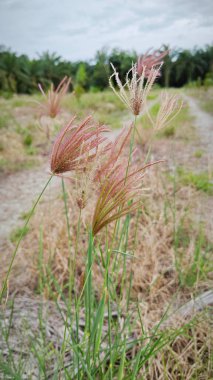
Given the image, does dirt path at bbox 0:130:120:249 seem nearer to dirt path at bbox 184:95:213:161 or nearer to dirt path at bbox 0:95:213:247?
dirt path at bbox 0:95:213:247

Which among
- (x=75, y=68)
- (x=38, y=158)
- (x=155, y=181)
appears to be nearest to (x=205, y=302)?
(x=155, y=181)

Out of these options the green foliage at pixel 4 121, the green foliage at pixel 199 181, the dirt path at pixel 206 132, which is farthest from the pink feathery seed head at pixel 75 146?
the green foliage at pixel 4 121

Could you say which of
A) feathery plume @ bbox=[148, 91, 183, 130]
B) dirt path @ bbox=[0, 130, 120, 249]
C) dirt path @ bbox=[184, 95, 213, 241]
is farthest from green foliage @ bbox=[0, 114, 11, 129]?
feathery plume @ bbox=[148, 91, 183, 130]

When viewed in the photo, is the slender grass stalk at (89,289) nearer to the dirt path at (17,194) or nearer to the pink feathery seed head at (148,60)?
the pink feathery seed head at (148,60)

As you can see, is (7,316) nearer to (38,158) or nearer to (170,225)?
(170,225)

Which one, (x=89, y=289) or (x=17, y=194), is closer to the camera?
(x=89, y=289)

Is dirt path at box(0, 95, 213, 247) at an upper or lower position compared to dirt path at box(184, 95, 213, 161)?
lower

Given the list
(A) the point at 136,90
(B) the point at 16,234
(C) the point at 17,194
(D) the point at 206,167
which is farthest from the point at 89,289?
(D) the point at 206,167

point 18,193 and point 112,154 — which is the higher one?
point 112,154

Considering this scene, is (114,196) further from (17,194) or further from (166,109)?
(17,194)
